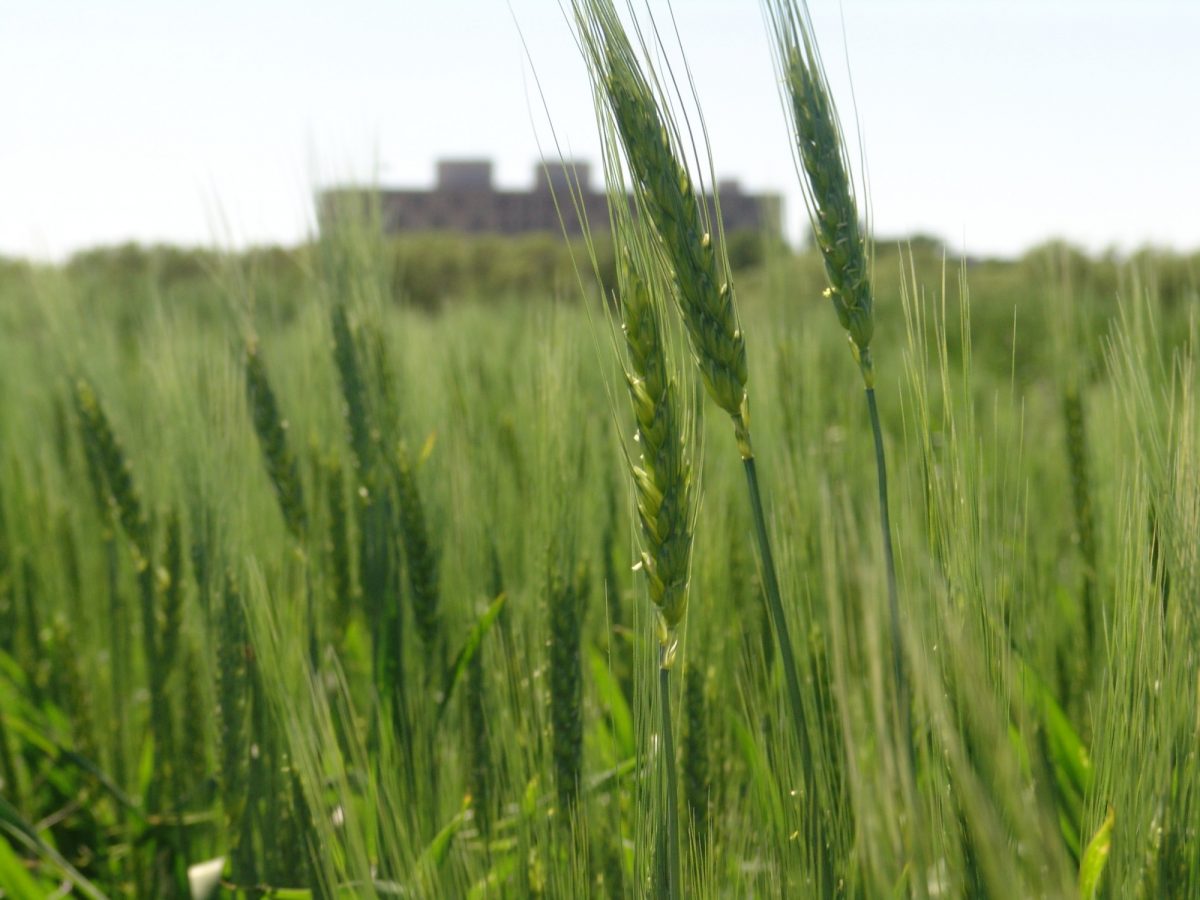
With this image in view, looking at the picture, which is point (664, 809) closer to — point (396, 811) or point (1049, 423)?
point (396, 811)

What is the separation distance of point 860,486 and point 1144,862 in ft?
4.16

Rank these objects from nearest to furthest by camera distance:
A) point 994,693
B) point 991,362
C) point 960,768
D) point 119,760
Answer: point 960,768 → point 994,693 → point 119,760 → point 991,362

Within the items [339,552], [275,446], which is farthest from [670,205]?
[339,552]

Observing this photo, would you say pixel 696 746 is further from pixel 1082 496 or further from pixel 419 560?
pixel 1082 496

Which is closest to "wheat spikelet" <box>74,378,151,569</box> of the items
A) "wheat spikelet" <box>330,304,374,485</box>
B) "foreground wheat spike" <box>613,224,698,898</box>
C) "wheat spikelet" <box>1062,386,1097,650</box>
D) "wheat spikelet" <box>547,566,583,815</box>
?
"wheat spikelet" <box>330,304,374,485</box>

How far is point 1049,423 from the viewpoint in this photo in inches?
124

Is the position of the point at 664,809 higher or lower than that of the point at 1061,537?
higher

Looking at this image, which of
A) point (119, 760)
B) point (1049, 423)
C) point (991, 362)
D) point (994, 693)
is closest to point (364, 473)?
point (119, 760)

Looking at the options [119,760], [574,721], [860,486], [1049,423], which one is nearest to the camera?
[574,721]

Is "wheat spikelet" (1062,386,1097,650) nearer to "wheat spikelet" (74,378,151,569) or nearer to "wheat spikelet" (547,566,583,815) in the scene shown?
"wheat spikelet" (547,566,583,815)

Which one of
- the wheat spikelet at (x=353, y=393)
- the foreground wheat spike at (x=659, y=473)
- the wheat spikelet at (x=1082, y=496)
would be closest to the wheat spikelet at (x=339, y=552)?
the wheat spikelet at (x=353, y=393)

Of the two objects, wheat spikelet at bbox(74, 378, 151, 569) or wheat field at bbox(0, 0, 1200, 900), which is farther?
wheat spikelet at bbox(74, 378, 151, 569)

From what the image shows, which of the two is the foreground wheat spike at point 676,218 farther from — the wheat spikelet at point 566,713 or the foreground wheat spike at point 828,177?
the wheat spikelet at point 566,713

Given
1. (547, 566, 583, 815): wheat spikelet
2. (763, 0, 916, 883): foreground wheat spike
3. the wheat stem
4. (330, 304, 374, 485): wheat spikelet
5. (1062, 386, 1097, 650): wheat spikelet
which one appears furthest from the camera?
(1062, 386, 1097, 650): wheat spikelet
